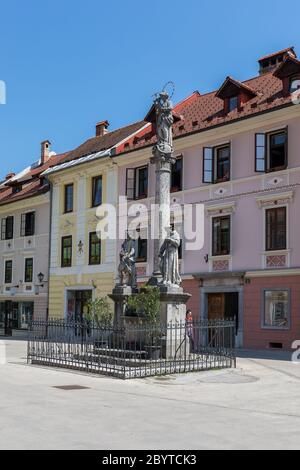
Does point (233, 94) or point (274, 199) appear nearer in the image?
point (274, 199)

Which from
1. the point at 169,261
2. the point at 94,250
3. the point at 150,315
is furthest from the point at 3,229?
the point at 150,315

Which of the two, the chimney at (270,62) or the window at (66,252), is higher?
the chimney at (270,62)

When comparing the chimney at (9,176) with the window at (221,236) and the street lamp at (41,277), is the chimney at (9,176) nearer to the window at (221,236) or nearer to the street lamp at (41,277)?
the street lamp at (41,277)

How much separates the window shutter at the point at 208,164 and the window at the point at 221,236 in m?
1.77

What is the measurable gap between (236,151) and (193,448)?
786 inches

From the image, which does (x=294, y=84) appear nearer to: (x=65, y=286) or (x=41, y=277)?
(x=65, y=286)

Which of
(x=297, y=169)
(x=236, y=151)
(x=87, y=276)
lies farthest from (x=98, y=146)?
(x=297, y=169)

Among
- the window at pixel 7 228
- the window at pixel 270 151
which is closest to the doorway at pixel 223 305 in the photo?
the window at pixel 270 151

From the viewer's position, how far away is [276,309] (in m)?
24.0

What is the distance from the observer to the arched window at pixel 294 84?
2455cm

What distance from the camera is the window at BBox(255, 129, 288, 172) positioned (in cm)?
2425

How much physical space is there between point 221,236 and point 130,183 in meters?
6.58

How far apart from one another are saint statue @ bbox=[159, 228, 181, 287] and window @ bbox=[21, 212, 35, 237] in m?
21.7

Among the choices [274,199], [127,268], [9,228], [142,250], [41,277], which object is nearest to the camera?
[127,268]
